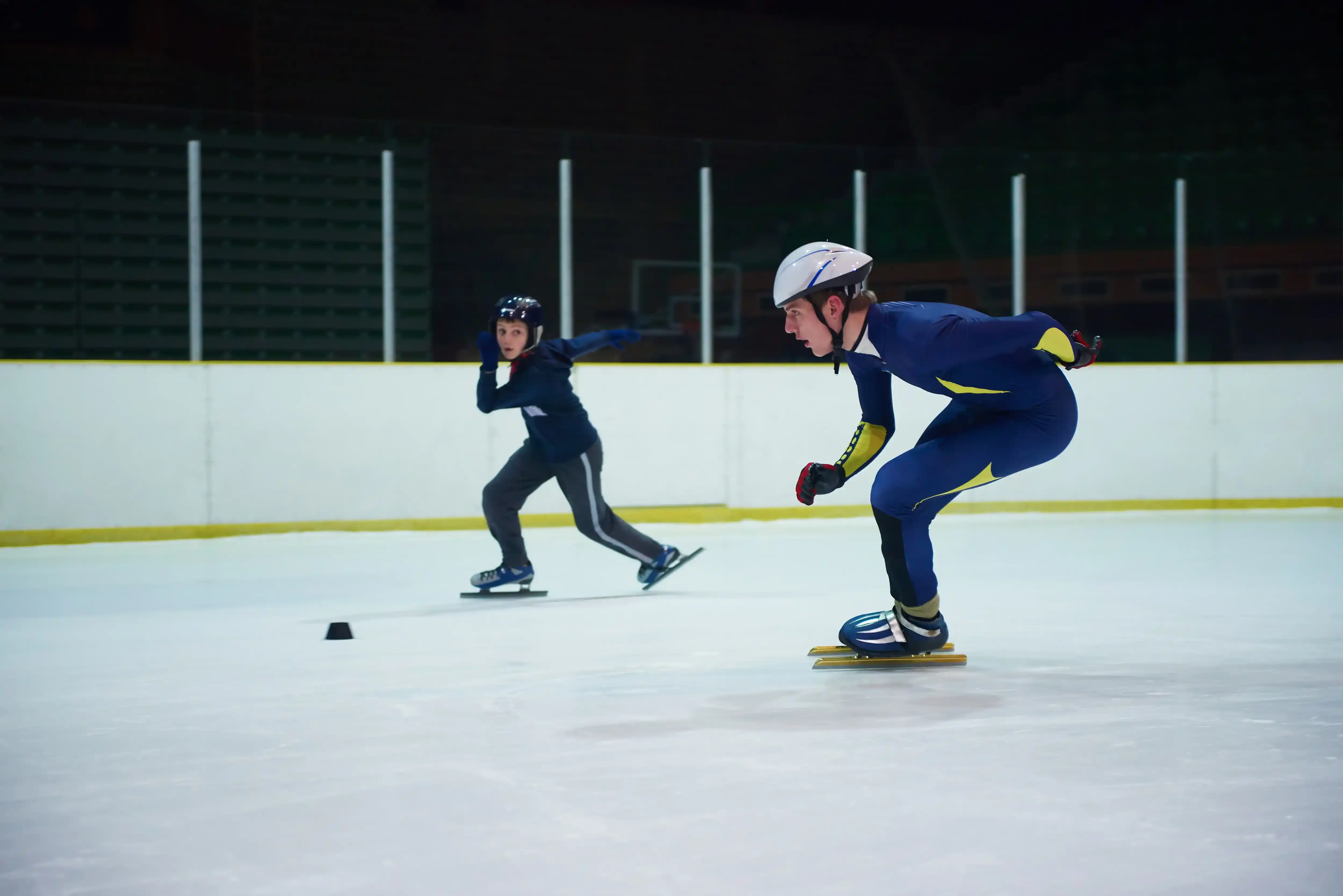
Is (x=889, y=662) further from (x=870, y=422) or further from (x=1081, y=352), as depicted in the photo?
(x=1081, y=352)

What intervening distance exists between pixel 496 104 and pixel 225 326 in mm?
8196

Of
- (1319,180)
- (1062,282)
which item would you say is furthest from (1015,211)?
(1319,180)

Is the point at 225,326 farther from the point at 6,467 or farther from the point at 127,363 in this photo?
the point at 6,467

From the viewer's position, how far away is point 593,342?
572 cm

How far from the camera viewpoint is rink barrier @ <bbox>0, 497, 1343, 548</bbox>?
8.01m

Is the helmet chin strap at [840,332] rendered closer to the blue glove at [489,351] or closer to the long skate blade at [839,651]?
the long skate blade at [839,651]

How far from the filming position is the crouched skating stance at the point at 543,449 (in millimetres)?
5559

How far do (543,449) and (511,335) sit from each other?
0.53m

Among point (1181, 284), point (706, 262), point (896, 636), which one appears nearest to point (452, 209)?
point (706, 262)

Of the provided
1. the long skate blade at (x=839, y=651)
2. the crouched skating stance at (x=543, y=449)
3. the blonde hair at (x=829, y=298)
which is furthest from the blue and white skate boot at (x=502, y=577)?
the blonde hair at (x=829, y=298)

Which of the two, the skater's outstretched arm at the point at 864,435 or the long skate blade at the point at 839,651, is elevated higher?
the skater's outstretched arm at the point at 864,435

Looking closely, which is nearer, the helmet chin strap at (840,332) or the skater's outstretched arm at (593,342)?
the helmet chin strap at (840,332)

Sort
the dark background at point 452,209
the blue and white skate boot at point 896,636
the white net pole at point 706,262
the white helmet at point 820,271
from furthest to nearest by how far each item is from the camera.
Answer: the white net pole at point 706,262, the dark background at point 452,209, the blue and white skate boot at point 896,636, the white helmet at point 820,271

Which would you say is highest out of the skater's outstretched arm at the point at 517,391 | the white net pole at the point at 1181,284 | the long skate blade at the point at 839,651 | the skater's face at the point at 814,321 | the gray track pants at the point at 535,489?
the white net pole at the point at 1181,284
